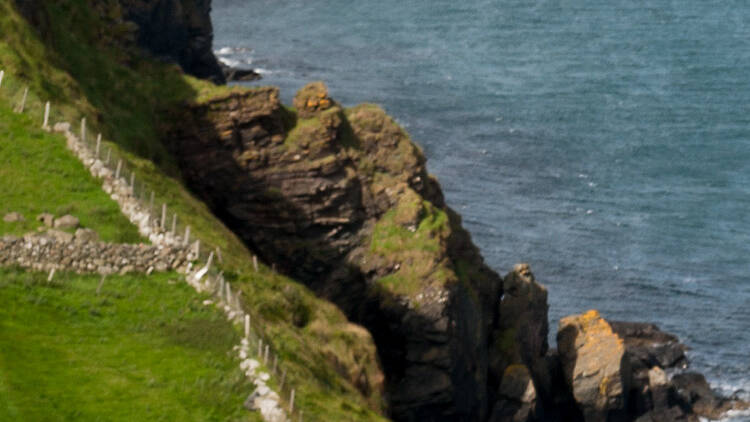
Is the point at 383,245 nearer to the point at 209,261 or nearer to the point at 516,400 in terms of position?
the point at 516,400

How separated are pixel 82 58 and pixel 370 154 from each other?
17160 mm

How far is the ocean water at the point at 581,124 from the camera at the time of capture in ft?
327

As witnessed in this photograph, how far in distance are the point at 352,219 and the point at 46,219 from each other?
84.7 ft

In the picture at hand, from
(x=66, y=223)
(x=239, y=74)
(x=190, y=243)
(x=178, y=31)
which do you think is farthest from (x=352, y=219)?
(x=239, y=74)

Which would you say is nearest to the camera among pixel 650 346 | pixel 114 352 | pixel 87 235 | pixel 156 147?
pixel 114 352

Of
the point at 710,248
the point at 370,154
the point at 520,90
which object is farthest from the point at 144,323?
the point at 520,90

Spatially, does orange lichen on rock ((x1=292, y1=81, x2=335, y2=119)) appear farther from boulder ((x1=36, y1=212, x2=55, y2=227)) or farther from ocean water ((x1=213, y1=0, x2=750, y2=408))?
ocean water ((x1=213, y1=0, x2=750, y2=408))

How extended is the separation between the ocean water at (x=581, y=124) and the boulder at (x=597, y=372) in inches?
529

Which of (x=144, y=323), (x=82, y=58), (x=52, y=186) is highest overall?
(x=82, y=58)

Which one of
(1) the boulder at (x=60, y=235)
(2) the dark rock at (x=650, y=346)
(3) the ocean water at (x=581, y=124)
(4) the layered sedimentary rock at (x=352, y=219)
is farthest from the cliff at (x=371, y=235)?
(3) the ocean water at (x=581, y=124)

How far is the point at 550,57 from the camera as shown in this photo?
170m

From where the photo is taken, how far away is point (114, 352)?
123 ft

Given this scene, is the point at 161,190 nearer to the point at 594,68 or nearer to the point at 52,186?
the point at 52,186

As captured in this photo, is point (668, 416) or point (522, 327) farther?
point (668, 416)
